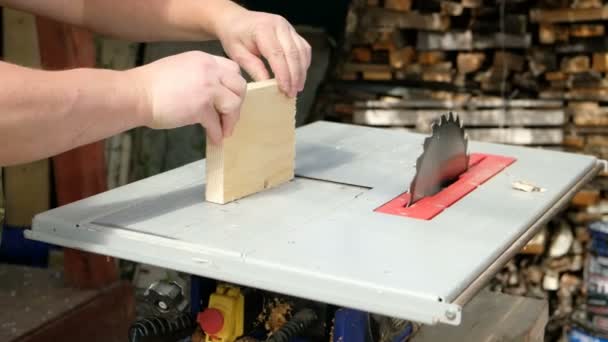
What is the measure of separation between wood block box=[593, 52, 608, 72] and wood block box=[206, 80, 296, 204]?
1764mm

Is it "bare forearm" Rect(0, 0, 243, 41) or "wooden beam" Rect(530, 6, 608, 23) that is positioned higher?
"bare forearm" Rect(0, 0, 243, 41)

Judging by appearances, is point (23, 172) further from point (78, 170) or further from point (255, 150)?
point (255, 150)

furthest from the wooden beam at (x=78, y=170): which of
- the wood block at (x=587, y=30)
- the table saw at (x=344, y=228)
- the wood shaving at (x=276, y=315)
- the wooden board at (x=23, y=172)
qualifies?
the wood block at (x=587, y=30)

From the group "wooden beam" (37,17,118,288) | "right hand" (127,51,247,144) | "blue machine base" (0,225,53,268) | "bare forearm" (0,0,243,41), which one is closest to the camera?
"right hand" (127,51,247,144)

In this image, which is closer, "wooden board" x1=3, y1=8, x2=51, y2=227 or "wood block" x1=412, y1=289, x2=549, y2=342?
"wood block" x1=412, y1=289, x2=549, y2=342

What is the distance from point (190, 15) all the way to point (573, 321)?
5.68 feet

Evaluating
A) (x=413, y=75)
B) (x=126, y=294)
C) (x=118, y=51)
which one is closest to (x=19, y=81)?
(x=126, y=294)

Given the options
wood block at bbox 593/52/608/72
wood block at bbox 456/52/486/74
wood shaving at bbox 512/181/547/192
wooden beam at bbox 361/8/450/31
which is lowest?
wood shaving at bbox 512/181/547/192

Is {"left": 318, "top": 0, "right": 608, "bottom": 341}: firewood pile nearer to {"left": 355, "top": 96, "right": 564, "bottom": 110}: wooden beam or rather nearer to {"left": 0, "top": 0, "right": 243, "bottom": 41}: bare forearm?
{"left": 355, "top": 96, "right": 564, "bottom": 110}: wooden beam

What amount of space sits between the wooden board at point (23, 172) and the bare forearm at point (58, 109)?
63.5 inches

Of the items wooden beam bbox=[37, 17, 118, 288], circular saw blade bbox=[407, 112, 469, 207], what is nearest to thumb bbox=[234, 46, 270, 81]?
circular saw blade bbox=[407, 112, 469, 207]

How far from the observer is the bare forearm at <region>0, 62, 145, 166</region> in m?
1.27

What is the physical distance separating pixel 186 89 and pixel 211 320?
0.41 meters

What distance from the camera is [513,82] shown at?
129 inches
